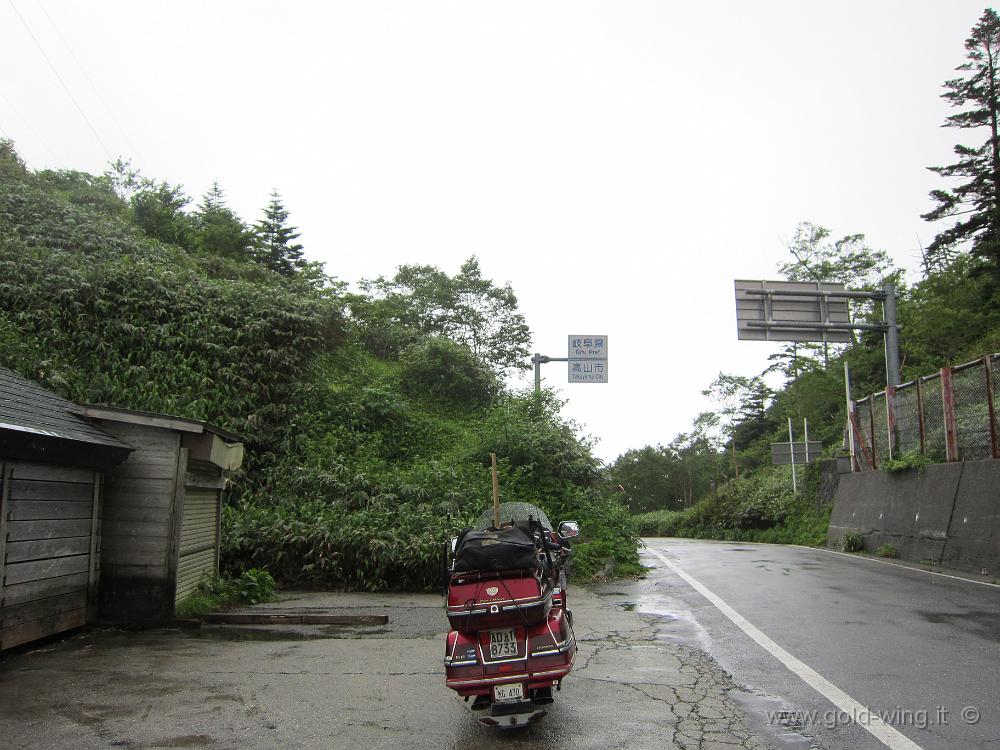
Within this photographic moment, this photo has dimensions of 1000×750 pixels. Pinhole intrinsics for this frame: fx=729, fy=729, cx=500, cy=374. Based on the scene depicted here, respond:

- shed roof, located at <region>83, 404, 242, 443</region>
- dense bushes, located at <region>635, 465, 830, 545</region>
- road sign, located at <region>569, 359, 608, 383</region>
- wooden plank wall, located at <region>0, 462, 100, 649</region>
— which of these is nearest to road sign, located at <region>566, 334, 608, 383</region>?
road sign, located at <region>569, 359, 608, 383</region>

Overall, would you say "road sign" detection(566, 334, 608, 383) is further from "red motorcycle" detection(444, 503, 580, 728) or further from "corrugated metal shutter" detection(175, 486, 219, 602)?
"red motorcycle" detection(444, 503, 580, 728)

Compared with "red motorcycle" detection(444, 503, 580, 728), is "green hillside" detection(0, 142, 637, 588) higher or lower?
higher

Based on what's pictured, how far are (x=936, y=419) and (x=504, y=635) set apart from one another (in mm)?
14940

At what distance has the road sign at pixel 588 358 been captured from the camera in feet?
65.2

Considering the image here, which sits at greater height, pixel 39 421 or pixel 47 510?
pixel 39 421

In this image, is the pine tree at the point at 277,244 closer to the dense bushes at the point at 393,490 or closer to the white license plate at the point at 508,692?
the dense bushes at the point at 393,490

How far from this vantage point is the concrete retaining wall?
1323cm

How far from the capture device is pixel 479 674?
4727 millimetres

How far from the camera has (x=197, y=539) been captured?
1002 centimetres

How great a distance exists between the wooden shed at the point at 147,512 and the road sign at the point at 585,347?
12.0m

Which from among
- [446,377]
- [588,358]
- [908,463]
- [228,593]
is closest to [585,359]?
[588,358]

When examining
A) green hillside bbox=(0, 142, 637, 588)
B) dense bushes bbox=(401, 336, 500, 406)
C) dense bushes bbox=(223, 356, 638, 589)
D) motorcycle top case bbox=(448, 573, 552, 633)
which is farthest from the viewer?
dense bushes bbox=(401, 336, 500, 406)

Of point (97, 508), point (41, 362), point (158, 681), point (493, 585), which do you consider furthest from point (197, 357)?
point (493, 585)

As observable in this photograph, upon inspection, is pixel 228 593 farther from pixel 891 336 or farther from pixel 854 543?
pixel 891 336
